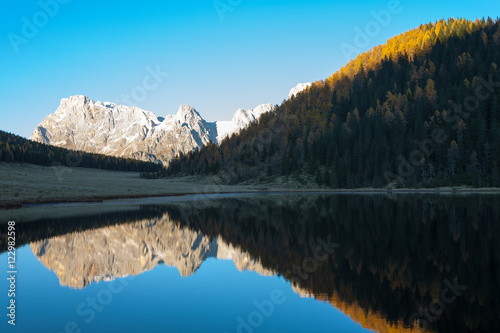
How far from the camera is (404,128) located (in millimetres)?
139625

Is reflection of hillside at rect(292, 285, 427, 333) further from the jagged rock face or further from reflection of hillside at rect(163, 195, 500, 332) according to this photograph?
the jagged rock face

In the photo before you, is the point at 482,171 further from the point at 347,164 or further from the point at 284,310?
the point at 284,310

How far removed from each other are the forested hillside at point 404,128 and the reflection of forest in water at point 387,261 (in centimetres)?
8741

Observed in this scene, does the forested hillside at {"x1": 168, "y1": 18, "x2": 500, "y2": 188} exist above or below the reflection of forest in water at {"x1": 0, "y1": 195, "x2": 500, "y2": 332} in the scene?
above

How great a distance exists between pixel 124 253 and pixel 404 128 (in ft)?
448

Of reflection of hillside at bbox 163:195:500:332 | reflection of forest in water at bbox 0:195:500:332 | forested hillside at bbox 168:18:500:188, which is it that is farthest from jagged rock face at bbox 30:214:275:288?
forested hillside at bbox 168:18:500:188

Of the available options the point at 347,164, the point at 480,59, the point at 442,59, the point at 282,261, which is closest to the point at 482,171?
the point at 347,164

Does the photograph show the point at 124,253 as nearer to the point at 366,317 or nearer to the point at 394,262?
the point at 394,262

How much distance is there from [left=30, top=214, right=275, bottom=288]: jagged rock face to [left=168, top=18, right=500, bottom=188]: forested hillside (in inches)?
4098

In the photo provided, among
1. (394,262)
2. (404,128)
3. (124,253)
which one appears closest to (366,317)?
(394,262)

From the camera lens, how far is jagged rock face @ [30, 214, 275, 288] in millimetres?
20672

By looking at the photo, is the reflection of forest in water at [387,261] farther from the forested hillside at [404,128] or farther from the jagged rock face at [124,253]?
the forested hillside at [404,128]

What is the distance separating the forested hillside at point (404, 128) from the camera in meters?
116

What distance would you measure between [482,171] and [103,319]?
124m
